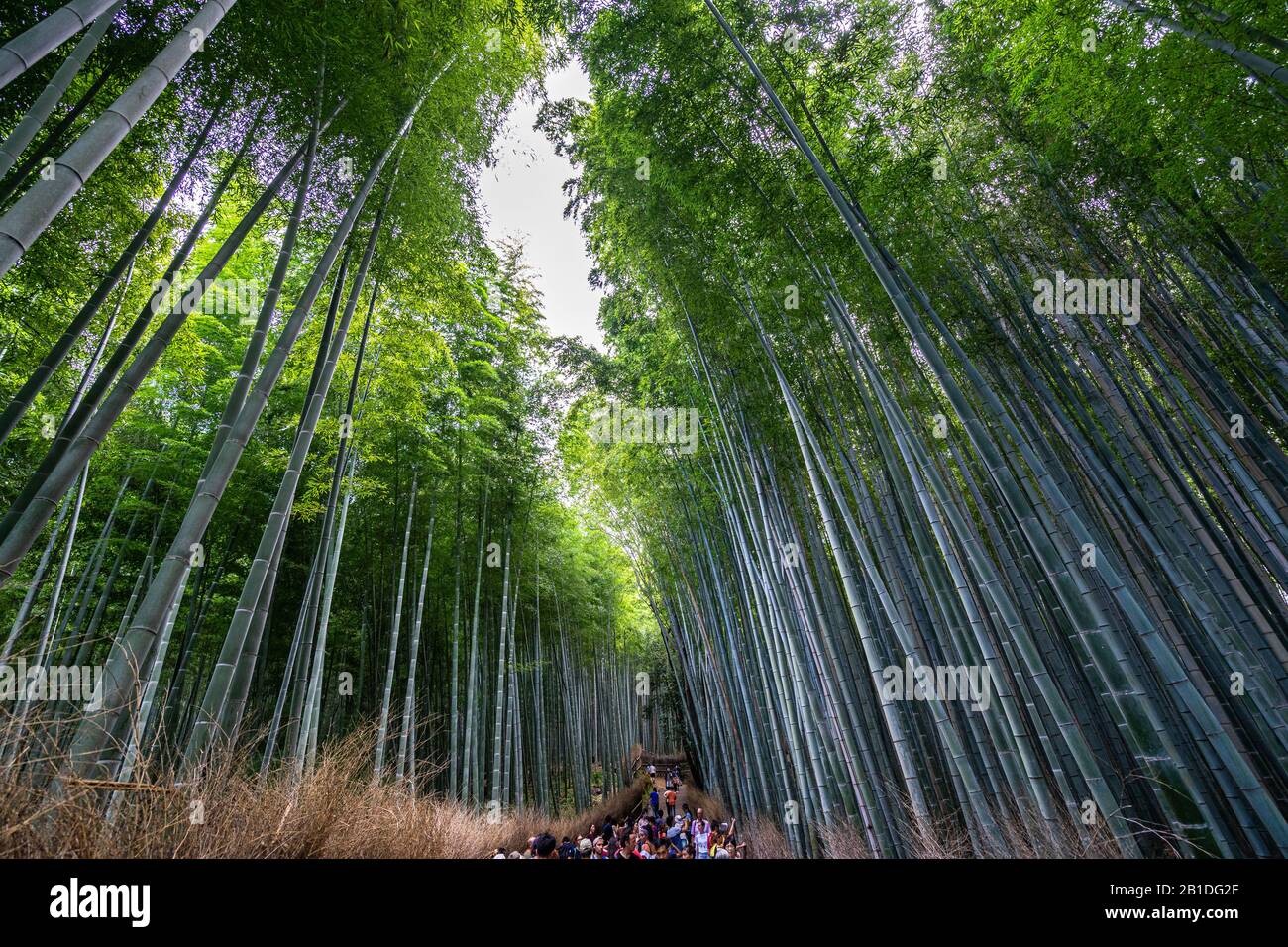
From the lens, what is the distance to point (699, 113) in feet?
11.7

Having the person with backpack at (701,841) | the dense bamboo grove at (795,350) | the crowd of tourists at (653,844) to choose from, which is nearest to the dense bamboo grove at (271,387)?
the dense bamboo grove at (795,350)

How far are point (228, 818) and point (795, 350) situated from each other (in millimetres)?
4376

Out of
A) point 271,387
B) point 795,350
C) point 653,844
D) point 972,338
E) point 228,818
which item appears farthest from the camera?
point 653,844

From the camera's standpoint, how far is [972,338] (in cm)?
365

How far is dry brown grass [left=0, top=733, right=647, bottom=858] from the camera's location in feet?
3.60

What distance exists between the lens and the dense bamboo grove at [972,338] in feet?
8.57

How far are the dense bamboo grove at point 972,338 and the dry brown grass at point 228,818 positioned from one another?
2.60 metres

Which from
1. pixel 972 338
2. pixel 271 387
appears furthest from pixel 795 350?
pixel 271 387
